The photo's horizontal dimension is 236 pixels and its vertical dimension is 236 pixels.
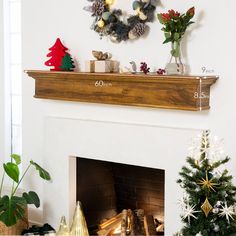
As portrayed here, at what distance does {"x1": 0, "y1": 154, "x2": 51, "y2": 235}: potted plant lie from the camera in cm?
435

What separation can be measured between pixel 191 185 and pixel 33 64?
1.94 m

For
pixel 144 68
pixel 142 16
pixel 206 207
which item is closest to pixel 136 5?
pixel 142 16

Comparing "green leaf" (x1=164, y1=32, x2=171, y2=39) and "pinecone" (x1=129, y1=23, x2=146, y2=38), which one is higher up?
"pinecone" (x1=129, y1=23, x2=146, y2=38)

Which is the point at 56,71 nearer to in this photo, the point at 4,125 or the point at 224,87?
the point at 4,125

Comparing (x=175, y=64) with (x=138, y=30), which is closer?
(x=175, y=64)

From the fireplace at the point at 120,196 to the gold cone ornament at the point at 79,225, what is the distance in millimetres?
240

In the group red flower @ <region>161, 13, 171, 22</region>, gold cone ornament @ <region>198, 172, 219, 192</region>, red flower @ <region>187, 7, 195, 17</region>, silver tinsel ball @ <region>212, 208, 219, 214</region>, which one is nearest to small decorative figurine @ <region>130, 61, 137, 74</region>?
red flower @ <region>161, 13, 171, 22</region>

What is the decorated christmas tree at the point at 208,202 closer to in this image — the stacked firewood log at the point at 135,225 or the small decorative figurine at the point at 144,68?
the small decorative figurine at the point at 144,68

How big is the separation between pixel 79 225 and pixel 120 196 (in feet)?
1.60

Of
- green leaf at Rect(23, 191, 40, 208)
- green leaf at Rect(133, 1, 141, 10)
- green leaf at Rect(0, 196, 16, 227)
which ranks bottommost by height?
green leaf at Rect(0, 196, 16, 227)

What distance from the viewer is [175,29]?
364 centimetres

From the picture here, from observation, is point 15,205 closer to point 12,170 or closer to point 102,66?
point 12,170

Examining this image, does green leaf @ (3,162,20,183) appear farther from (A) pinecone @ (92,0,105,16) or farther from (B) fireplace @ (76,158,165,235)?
(A) pinecone @ (92,0,105,16)

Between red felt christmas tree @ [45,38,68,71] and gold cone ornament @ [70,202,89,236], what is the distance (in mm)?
1040
